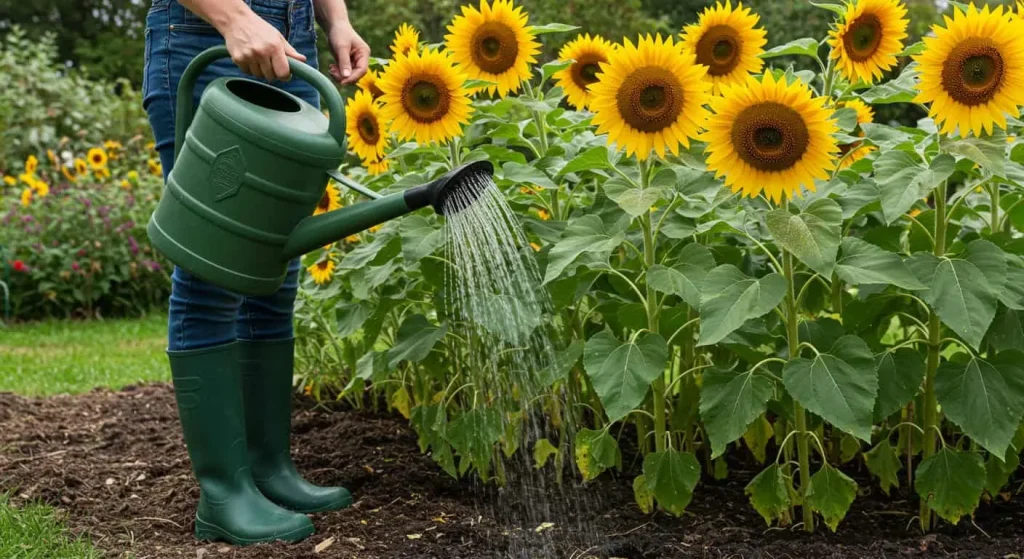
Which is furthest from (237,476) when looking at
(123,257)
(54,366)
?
(123,257)

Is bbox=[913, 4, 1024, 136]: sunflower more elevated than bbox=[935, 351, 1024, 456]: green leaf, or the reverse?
bbox=[913, 4, 1024, 136]: sunflower

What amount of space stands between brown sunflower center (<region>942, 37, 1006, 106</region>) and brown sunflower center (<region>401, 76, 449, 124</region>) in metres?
0.99

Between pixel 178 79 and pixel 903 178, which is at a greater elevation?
pixel 903 178

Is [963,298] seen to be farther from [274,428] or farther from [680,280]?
[274,428]

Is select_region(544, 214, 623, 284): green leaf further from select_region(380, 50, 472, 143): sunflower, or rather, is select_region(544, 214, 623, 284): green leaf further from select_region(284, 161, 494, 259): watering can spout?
select_region(380, 50, 472, 143): sunflower

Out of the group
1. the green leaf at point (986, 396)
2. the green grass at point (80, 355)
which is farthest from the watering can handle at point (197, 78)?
the green grass at point (80, 355)

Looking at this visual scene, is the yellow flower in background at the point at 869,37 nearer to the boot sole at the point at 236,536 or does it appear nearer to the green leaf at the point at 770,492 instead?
the green leaf at the point at 770,492

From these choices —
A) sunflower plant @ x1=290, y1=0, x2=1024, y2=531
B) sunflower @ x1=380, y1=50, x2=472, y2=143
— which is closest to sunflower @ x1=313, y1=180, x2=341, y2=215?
sunflower plant @ x1=290, y1=0, x2=1024, y2=531

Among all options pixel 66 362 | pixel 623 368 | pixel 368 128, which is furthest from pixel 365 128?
pixel 66 362

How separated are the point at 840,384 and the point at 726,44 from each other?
2.65 feet

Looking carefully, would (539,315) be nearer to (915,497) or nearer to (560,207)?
(560,207)

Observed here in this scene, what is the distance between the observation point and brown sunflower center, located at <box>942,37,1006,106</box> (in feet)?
6.07

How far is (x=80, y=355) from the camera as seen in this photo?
479cm

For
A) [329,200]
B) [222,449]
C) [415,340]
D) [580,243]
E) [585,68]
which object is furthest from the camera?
[329,200]
